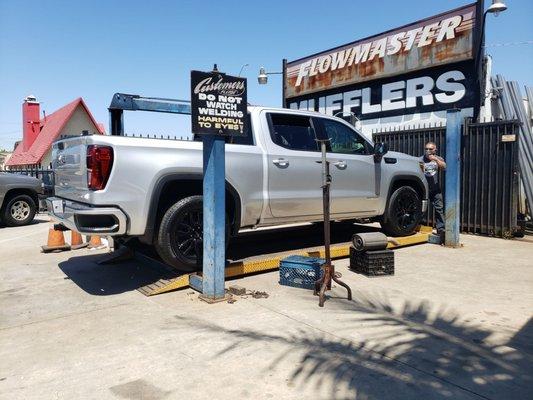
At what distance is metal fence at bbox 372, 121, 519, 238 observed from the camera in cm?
883

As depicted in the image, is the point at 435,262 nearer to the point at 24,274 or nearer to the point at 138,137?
the point at 138,137

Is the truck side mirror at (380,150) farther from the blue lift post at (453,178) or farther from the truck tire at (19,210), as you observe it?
the truck tire at (19,210)

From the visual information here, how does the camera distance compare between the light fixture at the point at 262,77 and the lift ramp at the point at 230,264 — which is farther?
the light fixture at the point at 262,77

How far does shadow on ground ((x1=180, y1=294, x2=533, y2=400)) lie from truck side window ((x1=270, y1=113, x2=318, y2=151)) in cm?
239

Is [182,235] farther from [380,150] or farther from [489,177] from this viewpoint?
[489,177]

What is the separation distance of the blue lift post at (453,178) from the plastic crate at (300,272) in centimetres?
348

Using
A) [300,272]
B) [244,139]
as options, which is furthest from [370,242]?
[244,139]

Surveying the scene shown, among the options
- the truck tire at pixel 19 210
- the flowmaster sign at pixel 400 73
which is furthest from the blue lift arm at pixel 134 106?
the flowmaster sign at pixel 400 73

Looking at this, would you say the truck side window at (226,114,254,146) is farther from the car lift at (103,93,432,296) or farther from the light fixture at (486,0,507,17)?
the light fixture at (486,0,507,17)

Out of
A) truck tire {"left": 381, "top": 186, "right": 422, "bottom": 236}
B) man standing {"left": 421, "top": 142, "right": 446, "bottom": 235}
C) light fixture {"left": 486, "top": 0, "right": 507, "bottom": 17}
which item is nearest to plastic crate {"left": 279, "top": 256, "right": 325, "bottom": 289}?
truck tire {"left": 381, "top": 186, "right": 422, "bottom": 236}

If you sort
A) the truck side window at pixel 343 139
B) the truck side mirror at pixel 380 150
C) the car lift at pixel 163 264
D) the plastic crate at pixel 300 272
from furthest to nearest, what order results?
the truck side mirror at pixel 380 150 < the truck side window at pixel 343 139 < the plastic crate at pixel 300 272 < the car lift at pixel 163 264

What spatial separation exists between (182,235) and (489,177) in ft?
22.5

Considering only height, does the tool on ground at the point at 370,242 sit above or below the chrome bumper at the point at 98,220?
below

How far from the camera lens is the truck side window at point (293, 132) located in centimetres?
585
